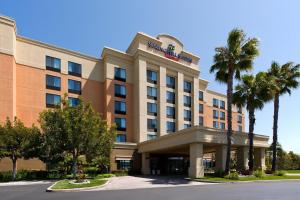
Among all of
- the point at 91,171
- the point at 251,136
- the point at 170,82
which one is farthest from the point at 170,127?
the point at 251,136

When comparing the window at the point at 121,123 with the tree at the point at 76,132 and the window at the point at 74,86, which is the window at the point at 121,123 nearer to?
the window at the point at 74,86

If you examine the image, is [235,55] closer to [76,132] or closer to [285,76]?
[285,76]

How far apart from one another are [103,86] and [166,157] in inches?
594

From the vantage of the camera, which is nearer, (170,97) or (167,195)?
(167,195)

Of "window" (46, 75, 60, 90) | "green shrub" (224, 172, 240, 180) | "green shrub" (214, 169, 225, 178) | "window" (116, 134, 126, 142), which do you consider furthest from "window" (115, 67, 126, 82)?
"green shrub" (224, 172, 240, 180)

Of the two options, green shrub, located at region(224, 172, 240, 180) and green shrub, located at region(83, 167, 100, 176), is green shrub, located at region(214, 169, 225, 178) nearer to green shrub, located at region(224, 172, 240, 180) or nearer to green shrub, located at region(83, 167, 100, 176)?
green shrub, located at region(224, 172, 240, 180)

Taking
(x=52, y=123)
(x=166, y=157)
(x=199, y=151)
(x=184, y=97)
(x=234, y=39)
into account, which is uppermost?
(x=234, y=39)

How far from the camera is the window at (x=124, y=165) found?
138 feet

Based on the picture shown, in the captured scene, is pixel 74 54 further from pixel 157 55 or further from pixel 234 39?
pixel 234 39

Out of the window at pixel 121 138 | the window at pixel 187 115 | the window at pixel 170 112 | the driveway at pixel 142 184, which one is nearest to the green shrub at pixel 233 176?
the driveway at pixel 142 184

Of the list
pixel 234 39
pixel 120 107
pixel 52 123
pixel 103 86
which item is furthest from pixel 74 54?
pixel 234 39

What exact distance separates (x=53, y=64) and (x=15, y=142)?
15312mm

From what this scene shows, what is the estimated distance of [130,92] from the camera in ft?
157

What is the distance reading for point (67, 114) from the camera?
28.7 m
